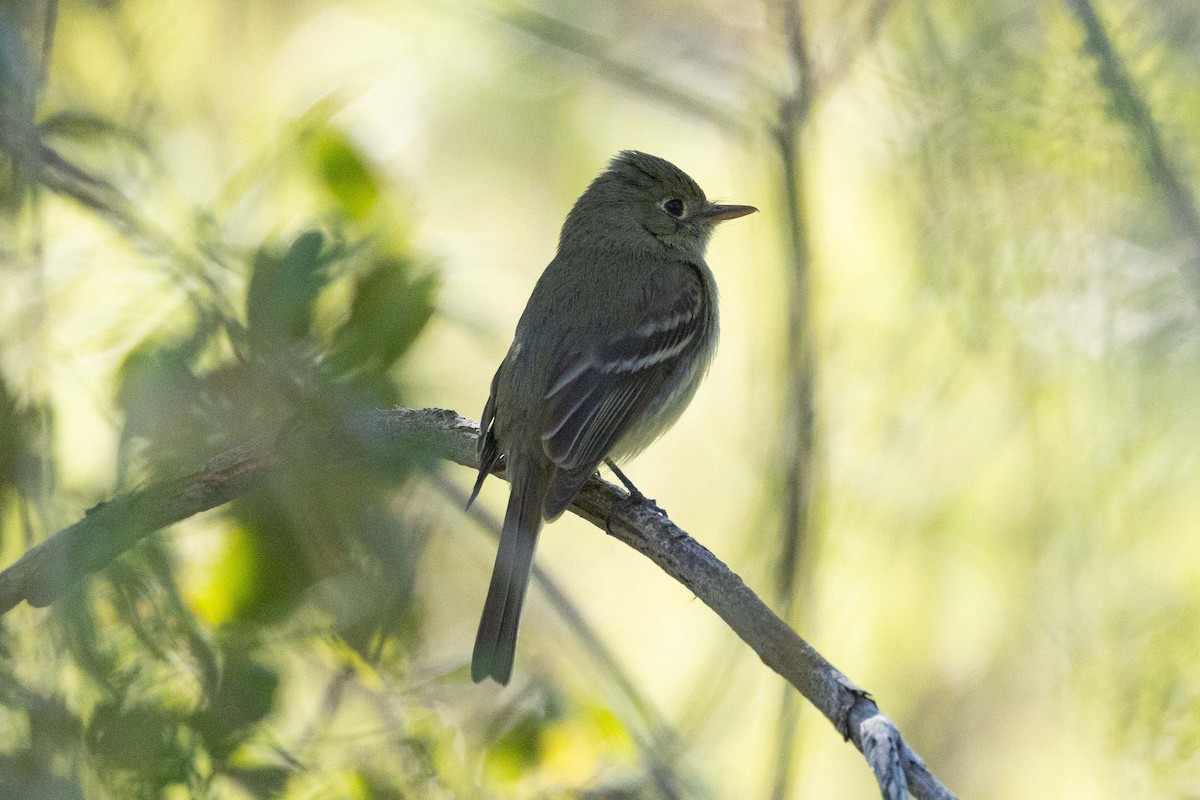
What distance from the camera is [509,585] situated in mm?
3092

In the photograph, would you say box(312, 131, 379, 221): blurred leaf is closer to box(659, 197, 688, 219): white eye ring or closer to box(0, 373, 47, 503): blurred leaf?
box(0, 373, 47, 503): blurred leaf

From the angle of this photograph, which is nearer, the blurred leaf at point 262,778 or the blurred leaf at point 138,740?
the blurred leaf at point 138,740

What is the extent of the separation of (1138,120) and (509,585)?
1.93 metres

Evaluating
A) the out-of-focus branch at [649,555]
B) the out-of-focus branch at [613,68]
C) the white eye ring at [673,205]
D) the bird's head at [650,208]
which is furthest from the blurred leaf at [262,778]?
the white eye ring at [673,205]

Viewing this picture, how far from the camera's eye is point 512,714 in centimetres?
264

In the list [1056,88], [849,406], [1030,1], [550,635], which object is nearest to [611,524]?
[550,635]

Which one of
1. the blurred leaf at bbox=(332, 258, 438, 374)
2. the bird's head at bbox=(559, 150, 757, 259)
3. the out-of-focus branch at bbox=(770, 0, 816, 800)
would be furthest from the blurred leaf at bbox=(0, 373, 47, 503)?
the bird's head at bbox=(559, 150, 757, 259)

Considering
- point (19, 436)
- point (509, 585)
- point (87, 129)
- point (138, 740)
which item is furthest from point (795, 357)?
point (138, 740)

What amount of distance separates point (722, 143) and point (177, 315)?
3407mm

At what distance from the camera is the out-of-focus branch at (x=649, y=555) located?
1.80 metres

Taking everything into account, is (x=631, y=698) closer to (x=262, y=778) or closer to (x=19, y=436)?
(x=262, y=778)

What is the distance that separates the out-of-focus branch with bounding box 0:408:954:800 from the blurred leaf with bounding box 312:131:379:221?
556 millimetres

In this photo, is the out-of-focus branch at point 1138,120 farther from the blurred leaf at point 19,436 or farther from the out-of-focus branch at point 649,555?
the blurred leaf at point 19,436

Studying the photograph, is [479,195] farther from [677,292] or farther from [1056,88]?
[1056,88]
